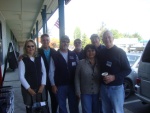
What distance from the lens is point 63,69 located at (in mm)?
3221

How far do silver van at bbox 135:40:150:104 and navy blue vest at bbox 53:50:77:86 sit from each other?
1.77m

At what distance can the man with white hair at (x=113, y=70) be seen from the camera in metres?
2.80

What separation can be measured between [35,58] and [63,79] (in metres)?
0.61

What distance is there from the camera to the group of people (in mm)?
2846

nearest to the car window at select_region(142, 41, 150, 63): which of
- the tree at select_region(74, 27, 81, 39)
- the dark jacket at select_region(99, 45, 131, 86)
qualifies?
the dark jacket at select_region(99, 45, 131, 86)

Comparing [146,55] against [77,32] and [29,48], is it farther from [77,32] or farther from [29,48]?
[77,32]

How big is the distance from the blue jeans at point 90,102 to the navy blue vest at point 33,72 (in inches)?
30.2

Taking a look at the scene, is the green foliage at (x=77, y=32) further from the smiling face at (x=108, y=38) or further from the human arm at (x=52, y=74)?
the smiling face at (x=108, y=38)

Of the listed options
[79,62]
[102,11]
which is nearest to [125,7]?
[102,11]

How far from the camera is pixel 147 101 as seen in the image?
4.09m

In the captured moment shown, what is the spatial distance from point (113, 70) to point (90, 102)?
70 cm

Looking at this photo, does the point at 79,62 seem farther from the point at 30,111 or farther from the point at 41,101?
the point at 30,111

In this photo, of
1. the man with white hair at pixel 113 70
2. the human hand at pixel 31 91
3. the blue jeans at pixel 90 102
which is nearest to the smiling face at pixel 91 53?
the man with white hair at pixel 113 70

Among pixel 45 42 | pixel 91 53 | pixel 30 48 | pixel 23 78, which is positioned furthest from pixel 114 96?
pixel 45 42
